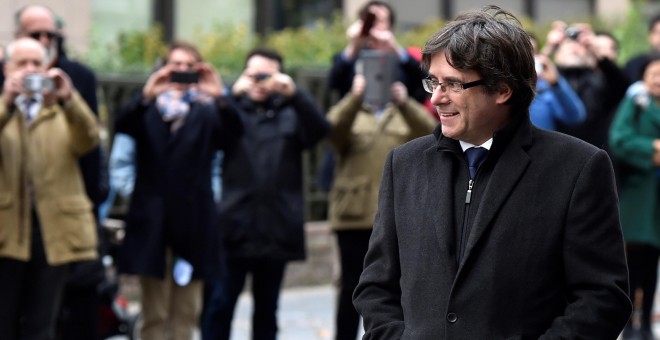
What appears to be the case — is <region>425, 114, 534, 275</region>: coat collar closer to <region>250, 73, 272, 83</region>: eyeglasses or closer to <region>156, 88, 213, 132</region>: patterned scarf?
<region>156, 88, 213, 132</region>: patterned scarf

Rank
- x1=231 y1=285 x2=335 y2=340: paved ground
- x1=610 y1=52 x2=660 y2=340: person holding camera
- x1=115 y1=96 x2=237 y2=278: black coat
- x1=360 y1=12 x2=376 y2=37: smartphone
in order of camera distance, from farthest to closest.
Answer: x1=231 y1=285 x2=335 y2=340: paved ground, x1=610 y1=52 x2=660 y2=340: person holding camera, x1=360 y1=12 x2=376 y2=37: smartphone, x1=115 y1=96 x2=237 y2=278: black coat

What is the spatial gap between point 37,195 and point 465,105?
417 centimetres

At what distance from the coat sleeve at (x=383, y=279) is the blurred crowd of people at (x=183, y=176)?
144 inches

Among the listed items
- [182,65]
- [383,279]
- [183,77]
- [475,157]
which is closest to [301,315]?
[182,65]

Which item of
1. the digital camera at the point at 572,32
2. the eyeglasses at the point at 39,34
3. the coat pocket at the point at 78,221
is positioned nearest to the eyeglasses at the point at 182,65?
the eyeglasses at the point at 39,34

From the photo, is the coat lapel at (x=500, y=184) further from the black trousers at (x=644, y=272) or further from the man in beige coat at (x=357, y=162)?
the black trousers at (x=644, y=272)

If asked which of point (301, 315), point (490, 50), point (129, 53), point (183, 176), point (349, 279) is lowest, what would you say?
point (301, 315)

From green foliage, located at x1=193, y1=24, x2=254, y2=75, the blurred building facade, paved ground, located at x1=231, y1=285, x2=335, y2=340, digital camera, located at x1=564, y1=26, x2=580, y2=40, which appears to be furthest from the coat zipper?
the blurred building facade

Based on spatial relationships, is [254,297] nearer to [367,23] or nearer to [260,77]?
[260,77]

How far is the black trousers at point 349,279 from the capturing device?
828 centimetres

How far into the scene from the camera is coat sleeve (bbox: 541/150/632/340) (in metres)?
3.74

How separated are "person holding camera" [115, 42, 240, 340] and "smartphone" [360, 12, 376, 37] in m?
1.15

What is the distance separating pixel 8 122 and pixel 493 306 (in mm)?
4488

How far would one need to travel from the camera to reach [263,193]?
8.11 m
